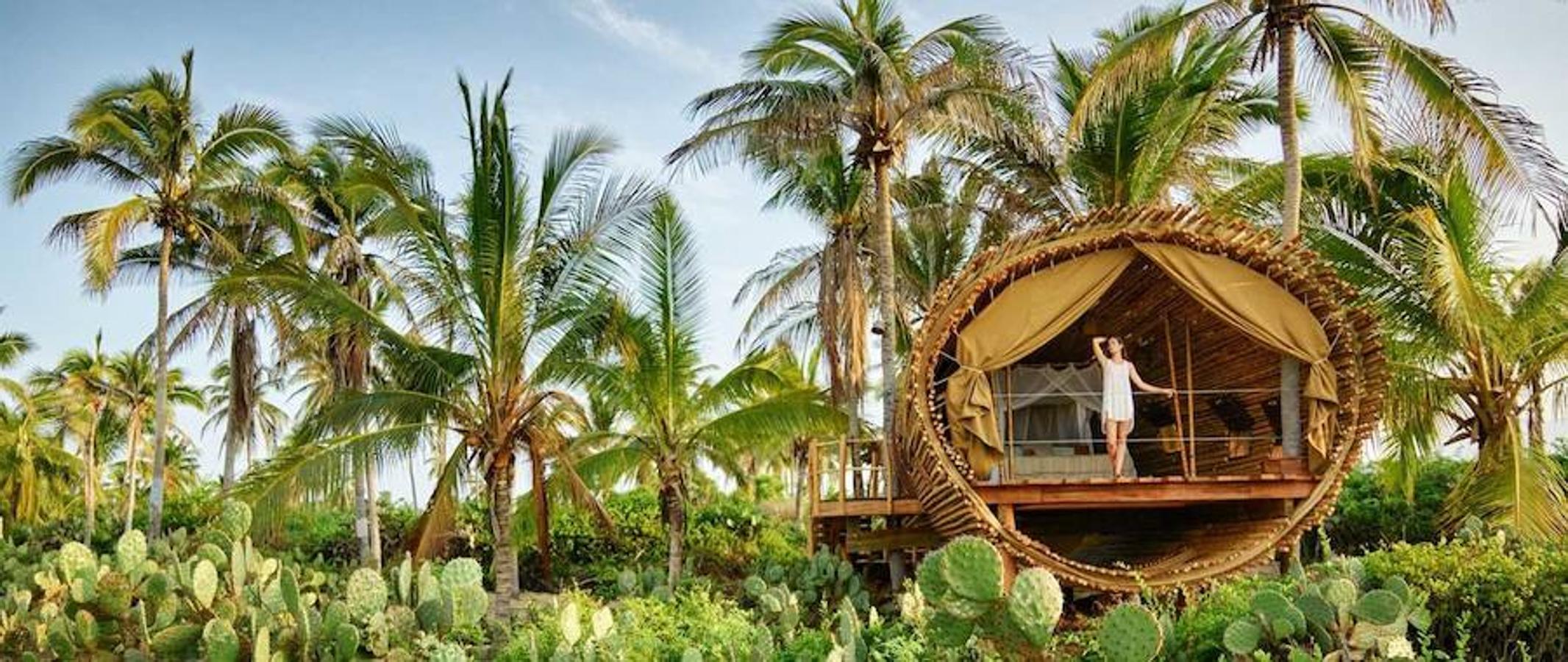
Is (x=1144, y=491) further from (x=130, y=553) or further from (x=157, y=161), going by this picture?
(x=157, y=161)

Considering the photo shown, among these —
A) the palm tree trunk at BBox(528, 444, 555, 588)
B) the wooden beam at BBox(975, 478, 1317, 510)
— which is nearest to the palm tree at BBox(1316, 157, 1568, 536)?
the wooden beam at BBox(975, 478, 1317, 510)

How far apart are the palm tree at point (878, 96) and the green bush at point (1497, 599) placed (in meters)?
7.00

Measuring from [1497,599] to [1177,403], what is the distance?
11.5 feet

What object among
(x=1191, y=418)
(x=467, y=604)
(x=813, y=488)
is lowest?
(x=467, y=604)

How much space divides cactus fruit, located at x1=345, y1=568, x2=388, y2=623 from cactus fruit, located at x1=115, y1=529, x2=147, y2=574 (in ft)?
9.31

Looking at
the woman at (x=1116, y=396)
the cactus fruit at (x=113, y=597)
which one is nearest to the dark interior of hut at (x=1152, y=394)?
the woman at (x=1116, y=396)

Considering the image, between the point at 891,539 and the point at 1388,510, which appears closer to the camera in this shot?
the point at 891,539

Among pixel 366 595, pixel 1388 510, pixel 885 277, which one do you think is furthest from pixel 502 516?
pixel 1388 510

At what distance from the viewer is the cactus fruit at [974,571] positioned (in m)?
8.01

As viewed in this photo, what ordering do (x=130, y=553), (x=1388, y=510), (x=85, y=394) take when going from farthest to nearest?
(x=85, y=394) < (x=1388, y=510) < (x=130, y=553)

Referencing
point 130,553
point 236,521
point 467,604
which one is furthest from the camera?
point 236,521

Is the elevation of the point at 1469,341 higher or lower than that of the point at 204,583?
higher

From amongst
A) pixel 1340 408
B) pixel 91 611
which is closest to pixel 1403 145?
pixel 1340 408

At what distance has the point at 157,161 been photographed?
20.9 metres
